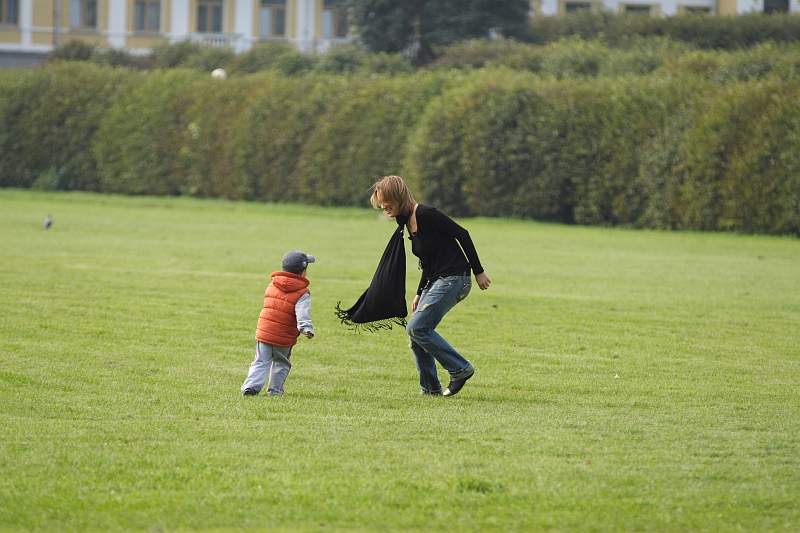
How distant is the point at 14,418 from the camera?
27.7 feet

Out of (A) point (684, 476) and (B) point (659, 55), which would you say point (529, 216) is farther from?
(A) point (684, 476)

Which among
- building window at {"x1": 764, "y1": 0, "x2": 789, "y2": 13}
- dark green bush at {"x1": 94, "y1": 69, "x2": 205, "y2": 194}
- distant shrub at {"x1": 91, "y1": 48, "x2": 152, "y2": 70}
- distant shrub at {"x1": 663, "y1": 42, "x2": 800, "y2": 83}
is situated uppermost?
building window at {"x1": 764, "y1": 0, "x2": 789, "y2": 13}

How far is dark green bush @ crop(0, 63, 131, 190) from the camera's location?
45.0 metres

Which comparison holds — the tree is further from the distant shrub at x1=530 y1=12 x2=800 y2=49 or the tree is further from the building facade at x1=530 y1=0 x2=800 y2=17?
the building facade at x1=530 y1=0 x2=800 y2=17

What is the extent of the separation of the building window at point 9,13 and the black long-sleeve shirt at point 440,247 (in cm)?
5753

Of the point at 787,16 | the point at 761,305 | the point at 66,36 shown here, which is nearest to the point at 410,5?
the point at 787,16

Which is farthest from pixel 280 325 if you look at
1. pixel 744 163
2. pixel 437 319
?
pixel 744 163

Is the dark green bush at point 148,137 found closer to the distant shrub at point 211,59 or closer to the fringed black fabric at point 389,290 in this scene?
the distant shrub at point 211,59

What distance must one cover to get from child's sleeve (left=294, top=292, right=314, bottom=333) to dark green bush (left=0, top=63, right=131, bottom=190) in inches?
1428

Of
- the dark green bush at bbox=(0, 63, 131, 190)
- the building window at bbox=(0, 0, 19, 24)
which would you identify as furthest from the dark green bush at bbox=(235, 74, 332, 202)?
the building window at bbox=(0, 0, 19, 24)

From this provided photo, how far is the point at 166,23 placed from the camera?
209 ft

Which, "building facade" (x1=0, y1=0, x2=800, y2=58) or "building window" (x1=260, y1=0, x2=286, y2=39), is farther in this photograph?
"building window" (x1=260, y1=0, x2=286, y2=39)

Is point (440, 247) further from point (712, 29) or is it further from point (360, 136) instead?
point (712, 29)

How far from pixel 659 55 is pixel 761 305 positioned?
24.3 metres
